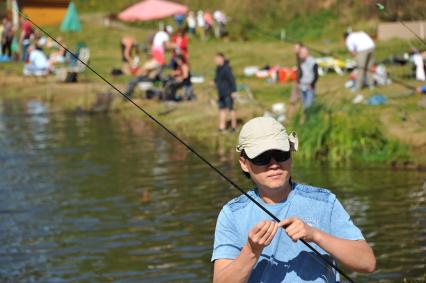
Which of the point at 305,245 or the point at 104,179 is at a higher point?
the point at 305,245

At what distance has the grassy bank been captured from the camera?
60.2ft

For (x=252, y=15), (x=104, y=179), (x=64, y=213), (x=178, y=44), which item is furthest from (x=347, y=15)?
(x=64, y=213)

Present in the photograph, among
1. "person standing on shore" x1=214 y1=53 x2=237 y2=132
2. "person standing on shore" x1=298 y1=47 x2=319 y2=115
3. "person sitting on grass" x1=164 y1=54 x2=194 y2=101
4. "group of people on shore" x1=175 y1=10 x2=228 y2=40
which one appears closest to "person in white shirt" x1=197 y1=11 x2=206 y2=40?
"group of people on shore" x1=175 y1=10 x2=228 y2=40

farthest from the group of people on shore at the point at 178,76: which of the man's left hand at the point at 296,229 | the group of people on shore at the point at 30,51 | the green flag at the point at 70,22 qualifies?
the man's left hand at the point at 296,229

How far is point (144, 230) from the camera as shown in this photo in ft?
44.3

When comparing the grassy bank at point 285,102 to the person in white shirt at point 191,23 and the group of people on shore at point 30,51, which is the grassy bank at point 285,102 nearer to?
the group of people on shore at point 30,51

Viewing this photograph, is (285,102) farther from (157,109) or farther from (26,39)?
(26,39)

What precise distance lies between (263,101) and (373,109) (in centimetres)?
437

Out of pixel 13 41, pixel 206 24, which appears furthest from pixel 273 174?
pixel 206 24

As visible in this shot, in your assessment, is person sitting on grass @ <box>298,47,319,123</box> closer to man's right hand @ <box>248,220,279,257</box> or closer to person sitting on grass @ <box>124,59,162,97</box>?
person sitting on grass @ <box>124,59,162,97</box>

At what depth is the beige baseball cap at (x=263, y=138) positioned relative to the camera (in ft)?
15.3

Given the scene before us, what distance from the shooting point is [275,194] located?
185 inches

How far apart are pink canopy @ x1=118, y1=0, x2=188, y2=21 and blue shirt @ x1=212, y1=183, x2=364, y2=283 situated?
42099 mm

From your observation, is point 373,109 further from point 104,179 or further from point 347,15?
point 347,15
